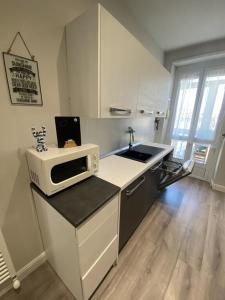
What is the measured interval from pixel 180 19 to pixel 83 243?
2526mm

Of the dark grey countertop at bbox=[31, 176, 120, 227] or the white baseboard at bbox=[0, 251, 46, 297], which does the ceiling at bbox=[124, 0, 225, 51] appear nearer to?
the dark grey countertop at bbox=[31, 176, 120, 227]

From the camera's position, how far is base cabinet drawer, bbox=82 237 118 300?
2.94 ft

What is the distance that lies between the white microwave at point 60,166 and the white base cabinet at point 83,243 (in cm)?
16

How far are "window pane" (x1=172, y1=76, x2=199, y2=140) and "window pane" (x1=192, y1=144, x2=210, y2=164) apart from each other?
334 mm

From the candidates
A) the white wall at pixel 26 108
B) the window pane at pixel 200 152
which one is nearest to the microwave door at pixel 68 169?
the white wall at pixel 26 108

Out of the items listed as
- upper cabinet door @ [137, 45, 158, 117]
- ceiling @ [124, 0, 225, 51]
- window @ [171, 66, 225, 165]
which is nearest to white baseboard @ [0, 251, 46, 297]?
upper cabinet door @ [137, 45, 158, 117]

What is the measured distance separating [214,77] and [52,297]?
3.65m

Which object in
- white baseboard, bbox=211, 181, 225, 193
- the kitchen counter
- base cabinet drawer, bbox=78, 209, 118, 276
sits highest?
the kitchen counter

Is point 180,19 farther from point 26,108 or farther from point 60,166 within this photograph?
point 60,166

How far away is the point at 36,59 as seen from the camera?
0.94 m

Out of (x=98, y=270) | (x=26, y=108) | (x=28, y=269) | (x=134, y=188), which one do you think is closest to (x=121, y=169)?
(x=134, y=188)

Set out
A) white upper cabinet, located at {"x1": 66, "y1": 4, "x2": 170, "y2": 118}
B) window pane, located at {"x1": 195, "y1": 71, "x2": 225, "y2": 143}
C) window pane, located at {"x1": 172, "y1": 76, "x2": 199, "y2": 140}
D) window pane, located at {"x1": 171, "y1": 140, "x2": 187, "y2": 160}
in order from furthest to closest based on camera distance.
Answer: window pane, located at {"x1": 171, "y1": 140, "x2": 187, "y2": 160} → window pane, located at {"x1": 172, "y1": 76, "x2": 199, "y2": 140} → window pane, located at {"x1": 195, "y1": 71, "x2": 225, "y2": 143} → white upper cabinet, located at {"x1": 66, "y1": 4, "x2": 170, "y2": 118}

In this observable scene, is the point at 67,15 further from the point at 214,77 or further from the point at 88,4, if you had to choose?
the point at 214,77

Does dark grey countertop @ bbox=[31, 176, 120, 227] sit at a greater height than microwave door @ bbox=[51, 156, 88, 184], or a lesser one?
lesser
